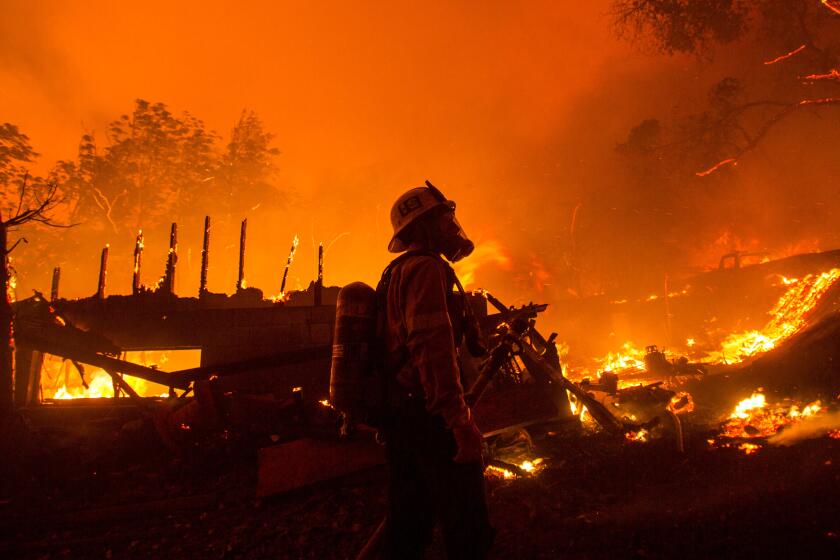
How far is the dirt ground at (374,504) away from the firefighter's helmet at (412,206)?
3.01 metres

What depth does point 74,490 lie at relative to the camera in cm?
526

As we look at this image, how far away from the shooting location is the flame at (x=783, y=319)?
11.6 meters

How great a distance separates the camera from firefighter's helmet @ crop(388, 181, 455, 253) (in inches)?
110

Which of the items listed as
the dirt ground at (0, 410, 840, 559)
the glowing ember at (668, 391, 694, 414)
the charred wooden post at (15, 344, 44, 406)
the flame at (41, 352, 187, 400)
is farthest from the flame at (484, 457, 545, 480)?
the flame at (41, 352, 187, 400)

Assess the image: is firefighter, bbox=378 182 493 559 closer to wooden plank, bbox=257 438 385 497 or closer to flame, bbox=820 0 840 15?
wooden plank, bbox=257 438 385 497

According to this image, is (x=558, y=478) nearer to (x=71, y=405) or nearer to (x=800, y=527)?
(x=800, y=527)

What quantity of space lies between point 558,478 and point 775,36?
28.7 meters

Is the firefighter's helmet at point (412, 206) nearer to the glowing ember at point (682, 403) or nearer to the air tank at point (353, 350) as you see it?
the air tank at point (353, 350)

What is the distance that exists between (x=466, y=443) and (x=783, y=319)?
15.4 m

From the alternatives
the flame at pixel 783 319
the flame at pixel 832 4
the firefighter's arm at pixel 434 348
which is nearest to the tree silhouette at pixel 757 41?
the flame at pixel 832 4

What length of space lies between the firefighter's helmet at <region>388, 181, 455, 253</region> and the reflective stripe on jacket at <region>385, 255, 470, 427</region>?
35 centimetres

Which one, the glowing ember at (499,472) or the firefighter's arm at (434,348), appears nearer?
the firefighter's arm at (434,348)

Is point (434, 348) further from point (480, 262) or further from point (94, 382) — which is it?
point (480, 262)

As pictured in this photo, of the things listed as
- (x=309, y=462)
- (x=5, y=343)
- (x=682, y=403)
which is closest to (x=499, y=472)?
(x=309, y=462)
